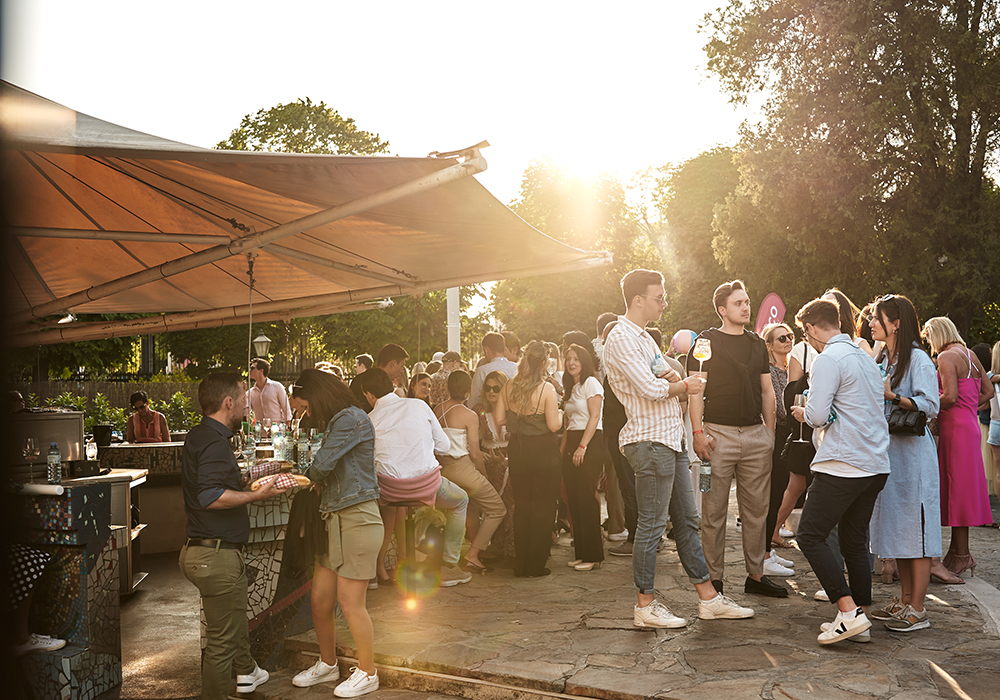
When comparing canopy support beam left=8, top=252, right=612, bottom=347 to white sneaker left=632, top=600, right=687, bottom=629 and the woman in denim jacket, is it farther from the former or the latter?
white sneaker left=632, top=600, right=687, bottom=629

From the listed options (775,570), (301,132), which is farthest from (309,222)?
(301,132)

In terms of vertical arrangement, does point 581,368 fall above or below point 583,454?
above

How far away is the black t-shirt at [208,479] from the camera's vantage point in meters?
4.40

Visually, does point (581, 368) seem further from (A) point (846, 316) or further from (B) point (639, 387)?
(B) point (639, 387)

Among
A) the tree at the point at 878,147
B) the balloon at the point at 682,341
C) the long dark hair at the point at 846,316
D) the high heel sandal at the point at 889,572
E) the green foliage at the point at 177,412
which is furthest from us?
the green foliage at the point at 177,412

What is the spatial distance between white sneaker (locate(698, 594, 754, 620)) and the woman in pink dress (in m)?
1.92

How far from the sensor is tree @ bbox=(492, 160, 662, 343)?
135ft

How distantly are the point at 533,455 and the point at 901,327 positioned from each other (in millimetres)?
3171

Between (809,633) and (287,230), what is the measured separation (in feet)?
13.7

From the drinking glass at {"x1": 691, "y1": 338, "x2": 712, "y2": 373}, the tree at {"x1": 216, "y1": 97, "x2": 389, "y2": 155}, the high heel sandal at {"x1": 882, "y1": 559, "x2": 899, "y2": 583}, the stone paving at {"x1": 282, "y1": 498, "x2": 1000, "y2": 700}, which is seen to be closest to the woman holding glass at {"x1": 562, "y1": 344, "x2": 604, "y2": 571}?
the stone paving at {"x1": 282, "y1": 498, "x2": 1000, "y2": 700}

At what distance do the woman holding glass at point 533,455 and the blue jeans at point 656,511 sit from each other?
1.82 meters

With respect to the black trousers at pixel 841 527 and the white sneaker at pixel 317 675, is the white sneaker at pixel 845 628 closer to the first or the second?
the black trousers at pixel 841 527

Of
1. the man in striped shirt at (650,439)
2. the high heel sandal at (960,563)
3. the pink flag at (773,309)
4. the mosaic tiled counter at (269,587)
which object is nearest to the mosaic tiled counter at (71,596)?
the mosaic tiled counter at (269,587)

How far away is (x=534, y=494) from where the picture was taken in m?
7.27
